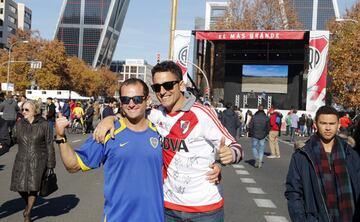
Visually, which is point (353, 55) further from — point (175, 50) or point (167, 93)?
point (167, 93)

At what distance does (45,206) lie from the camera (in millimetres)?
7656

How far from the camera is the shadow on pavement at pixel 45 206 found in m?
7.06

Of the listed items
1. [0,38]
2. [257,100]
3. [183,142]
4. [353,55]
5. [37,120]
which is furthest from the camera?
[0,38]

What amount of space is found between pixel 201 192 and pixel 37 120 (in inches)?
151

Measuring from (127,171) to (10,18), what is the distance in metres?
130

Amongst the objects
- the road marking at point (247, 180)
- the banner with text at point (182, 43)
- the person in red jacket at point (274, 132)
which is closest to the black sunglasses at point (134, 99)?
the road marking at point (247, 180)

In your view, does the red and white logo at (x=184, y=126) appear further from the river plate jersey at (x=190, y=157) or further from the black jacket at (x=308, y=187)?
the black jacket at (x=308, y=187)

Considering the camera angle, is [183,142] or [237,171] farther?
[237,171]

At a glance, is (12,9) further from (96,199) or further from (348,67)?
(96,199)

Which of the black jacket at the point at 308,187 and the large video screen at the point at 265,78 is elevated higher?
the large video screen at the point at 265,78

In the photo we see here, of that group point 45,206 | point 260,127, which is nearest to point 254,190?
point 45,206

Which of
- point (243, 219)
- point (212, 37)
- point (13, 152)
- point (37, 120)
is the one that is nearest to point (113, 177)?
point (37, 120)

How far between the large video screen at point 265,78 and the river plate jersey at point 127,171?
39.8 m

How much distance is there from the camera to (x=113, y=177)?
308 cm
